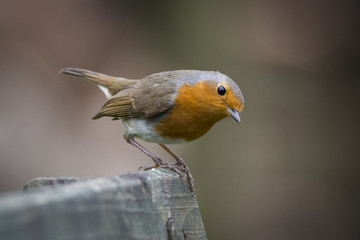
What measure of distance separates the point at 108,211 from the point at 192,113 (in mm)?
2298

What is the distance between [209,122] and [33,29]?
3285 millimetres

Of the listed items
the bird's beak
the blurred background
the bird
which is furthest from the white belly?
the blurred background

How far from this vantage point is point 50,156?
19.5 ft

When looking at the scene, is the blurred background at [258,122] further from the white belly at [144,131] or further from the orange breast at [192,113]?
the orange breast at [192,113]

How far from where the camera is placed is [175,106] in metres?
3.91

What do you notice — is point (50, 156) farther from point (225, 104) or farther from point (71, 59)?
point (225, 104)

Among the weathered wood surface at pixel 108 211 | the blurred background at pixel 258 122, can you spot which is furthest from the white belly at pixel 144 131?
the blurred background at pixel 258 122

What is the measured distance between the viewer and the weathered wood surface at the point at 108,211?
1240 millimetres

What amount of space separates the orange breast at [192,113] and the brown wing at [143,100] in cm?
10

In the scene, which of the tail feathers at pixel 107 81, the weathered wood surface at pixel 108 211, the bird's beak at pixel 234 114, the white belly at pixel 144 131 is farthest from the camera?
the tail feathers at pixel 107 81

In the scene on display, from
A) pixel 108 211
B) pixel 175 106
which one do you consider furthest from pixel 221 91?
pixel 108 211

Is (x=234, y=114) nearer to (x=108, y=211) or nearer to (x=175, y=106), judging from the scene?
(x=175, y=106)

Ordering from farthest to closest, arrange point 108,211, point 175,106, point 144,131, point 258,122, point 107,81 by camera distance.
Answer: point 258,122 < point 107,81 < point 144,131 < point 175,106 < point 108,211

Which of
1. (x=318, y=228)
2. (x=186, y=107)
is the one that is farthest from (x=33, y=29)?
(x=318, y=228)
